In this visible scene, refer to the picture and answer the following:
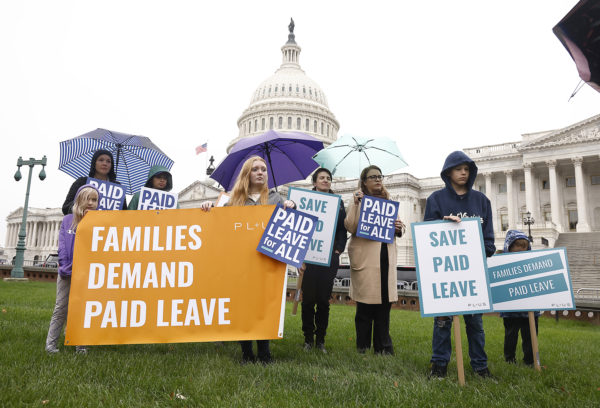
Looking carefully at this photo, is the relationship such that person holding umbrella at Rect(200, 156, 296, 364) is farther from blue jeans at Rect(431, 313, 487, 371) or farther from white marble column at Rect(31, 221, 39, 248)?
white marble column at Rect(31, 221, 39, 248)

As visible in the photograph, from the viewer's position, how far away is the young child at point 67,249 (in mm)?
5113

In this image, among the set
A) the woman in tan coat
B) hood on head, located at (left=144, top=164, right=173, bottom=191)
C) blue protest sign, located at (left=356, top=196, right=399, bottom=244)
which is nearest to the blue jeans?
the woman in tan coat

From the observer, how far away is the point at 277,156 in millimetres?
7832

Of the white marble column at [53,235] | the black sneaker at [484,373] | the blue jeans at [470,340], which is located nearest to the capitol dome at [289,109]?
the white marble column at [53,235]

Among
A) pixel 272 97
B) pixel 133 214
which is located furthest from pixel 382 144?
pixel 272 97

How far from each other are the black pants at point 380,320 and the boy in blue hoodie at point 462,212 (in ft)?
3.02

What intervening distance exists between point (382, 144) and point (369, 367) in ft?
15.0

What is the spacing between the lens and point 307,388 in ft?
12.4

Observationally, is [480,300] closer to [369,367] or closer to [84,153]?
[369,367]

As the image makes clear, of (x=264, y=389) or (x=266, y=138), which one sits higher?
(x=266, y=138)

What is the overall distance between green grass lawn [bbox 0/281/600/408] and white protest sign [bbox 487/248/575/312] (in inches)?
29.7

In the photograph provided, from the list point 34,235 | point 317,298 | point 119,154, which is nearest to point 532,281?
point 317,298

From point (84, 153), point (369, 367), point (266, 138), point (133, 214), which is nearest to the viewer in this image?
point (369, 367)

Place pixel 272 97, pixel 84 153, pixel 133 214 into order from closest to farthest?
pixel 133 214
pixel 84 153
pixel 272 97
